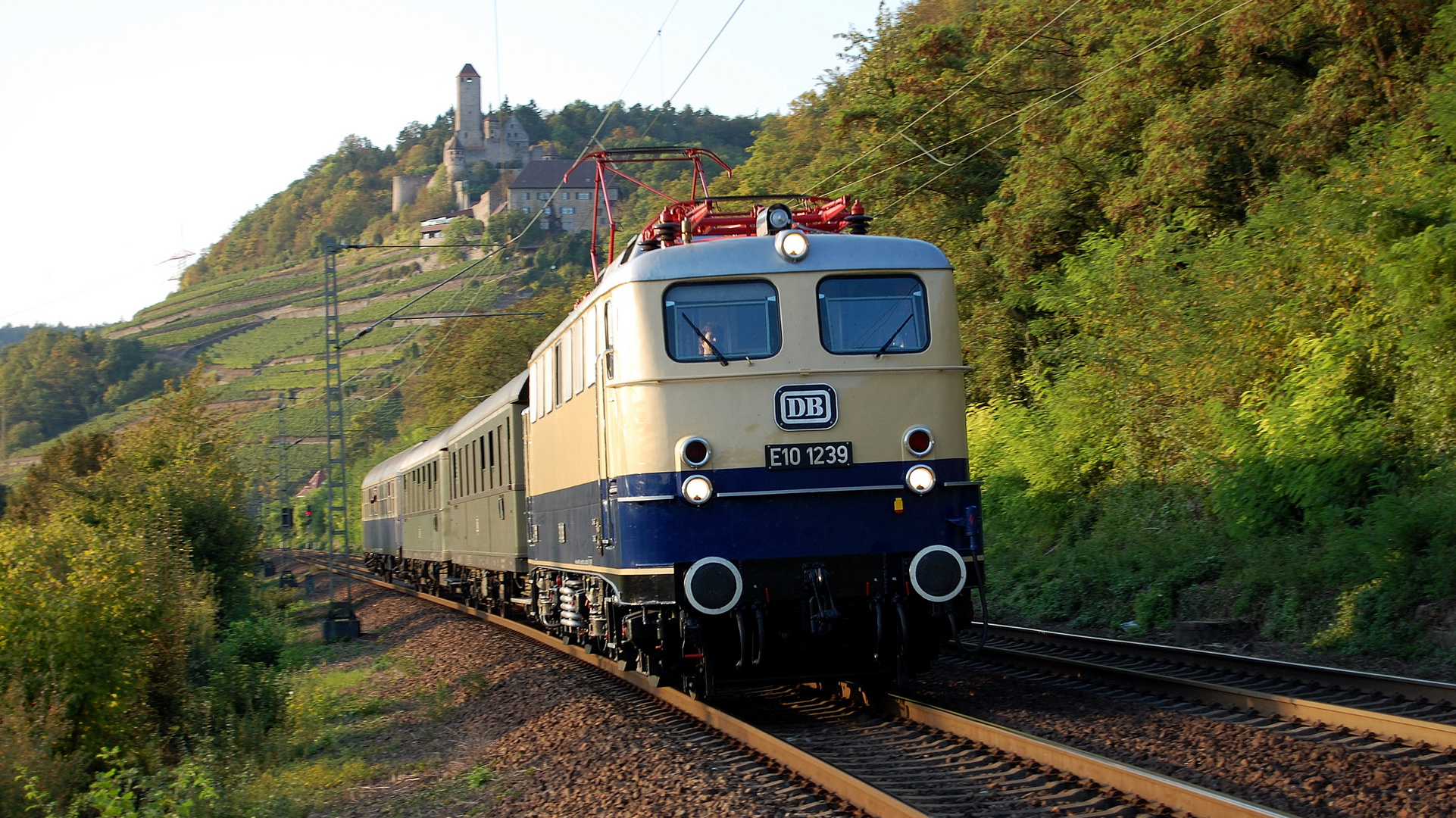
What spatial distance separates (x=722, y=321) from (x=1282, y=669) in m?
4.75

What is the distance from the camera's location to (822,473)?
8539 millimetres

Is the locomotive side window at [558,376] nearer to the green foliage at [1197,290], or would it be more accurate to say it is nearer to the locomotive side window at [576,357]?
the locomotive side window at [576,357]

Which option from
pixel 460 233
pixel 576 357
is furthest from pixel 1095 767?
pixel 460 233

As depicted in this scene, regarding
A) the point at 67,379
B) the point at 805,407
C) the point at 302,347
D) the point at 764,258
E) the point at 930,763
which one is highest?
the point at 302,347

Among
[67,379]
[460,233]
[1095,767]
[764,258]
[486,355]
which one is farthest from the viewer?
[460,233]

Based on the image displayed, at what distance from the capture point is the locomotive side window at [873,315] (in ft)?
28.7

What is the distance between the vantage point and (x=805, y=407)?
8562 mm

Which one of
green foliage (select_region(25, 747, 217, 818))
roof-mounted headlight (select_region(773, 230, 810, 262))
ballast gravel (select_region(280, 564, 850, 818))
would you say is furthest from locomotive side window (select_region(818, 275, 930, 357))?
green foliage (select_region(25, 747, 217, 818))

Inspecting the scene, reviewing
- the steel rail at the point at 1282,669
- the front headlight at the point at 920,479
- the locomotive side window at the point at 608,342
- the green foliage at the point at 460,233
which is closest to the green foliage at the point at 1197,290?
the steel rail at the point at 1282,669

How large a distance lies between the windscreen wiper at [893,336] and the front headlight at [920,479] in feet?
2.78

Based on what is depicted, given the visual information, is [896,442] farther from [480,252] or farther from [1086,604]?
[480,252]

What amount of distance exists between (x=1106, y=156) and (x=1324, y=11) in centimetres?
475

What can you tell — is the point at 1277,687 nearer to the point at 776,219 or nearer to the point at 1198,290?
the point at 776,219

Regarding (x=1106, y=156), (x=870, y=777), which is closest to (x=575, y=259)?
(x=1106, y=156)
